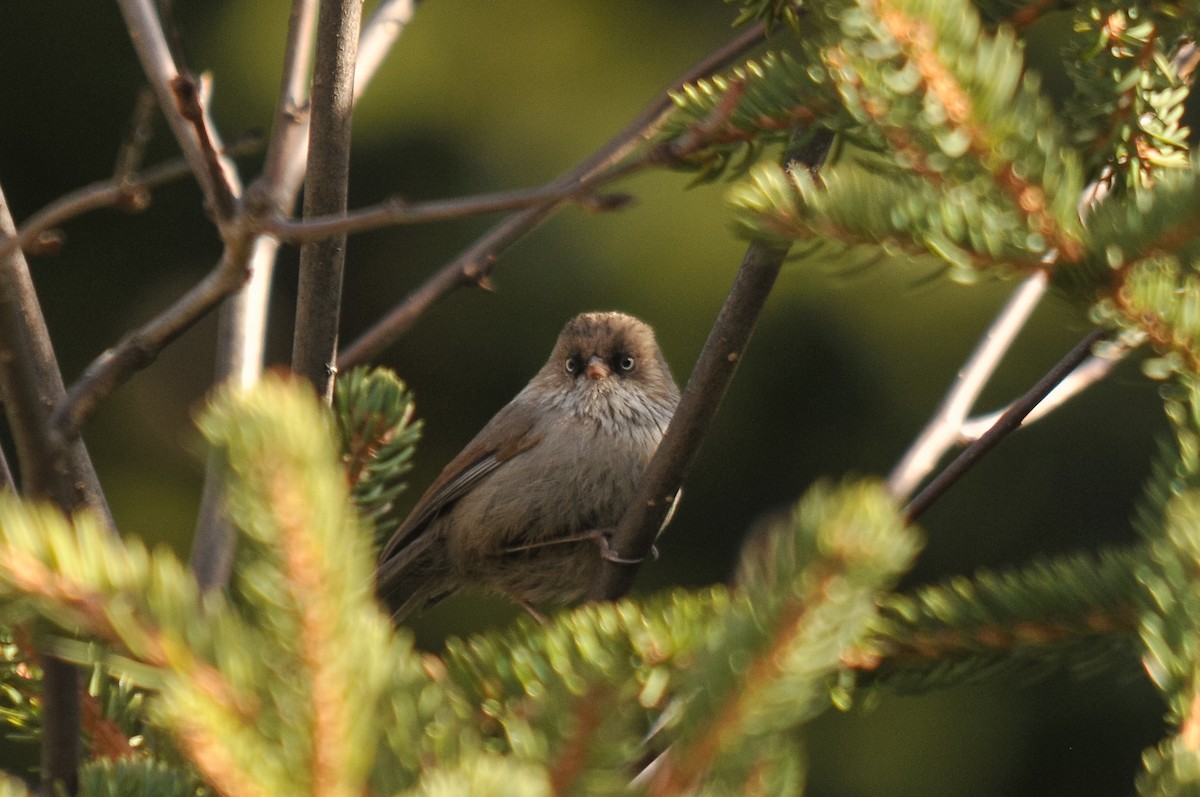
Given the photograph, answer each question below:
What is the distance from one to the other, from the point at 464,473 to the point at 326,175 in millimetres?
2347

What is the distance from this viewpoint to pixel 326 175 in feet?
8.41

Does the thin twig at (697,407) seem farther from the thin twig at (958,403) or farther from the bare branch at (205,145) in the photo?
the bare branch at (205,145)

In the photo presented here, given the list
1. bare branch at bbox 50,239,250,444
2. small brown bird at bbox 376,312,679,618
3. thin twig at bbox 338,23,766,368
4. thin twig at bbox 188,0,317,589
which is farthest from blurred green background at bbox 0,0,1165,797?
bare branch at bbox 50,239,250,444

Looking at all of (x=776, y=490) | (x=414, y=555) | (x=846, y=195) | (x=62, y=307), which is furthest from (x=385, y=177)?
(x=846, y=195)

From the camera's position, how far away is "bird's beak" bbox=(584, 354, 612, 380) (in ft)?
16.3

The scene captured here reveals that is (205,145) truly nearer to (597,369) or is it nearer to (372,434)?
(372,434)

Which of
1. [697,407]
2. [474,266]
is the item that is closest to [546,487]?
[474,266]

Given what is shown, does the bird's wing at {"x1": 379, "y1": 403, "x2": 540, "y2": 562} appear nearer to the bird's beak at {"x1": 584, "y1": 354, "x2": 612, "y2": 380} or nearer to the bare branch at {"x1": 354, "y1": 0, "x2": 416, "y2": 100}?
the bird's beak at {"x1": 584, "y1": 354, "x2": 612, "y2": 380}

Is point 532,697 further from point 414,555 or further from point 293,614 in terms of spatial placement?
point 414,555

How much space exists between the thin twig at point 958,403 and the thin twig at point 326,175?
4.36ft

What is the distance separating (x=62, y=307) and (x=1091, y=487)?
595 cm

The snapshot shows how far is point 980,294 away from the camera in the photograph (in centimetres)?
680

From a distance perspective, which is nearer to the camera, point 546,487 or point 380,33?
point 380,33

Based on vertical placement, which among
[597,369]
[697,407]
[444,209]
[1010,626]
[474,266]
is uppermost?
[597,369]
